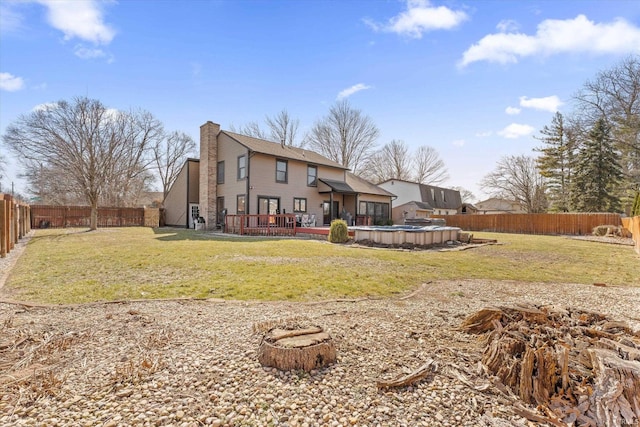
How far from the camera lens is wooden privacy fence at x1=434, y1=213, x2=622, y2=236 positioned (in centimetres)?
1997

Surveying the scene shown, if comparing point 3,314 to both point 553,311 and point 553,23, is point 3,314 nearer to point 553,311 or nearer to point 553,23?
point 553,311

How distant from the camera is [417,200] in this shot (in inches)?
1261

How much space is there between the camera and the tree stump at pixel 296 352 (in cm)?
256

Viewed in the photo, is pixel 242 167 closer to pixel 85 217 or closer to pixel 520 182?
pixel 85 217

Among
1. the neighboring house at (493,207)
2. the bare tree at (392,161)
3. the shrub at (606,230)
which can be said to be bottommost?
the shrub at (606,230)

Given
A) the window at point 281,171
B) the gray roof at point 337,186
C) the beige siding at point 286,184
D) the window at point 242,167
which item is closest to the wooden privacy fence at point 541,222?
the gray roof at point 337,186

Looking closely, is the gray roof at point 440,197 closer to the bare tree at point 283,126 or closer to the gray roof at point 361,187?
the gray roof at point 361,187

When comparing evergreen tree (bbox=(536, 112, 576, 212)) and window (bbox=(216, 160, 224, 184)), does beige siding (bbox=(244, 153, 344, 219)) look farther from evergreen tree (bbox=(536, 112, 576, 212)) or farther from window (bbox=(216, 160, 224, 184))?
evergreen tree (bbox=(536, 112, 576, 212))

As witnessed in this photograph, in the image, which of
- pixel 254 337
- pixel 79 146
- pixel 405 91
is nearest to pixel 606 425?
pixel 254 337

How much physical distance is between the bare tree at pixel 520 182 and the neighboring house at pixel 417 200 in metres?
5.28

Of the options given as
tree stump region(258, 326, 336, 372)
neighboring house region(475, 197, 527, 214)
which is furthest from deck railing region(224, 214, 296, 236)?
neighboring house region(475, 197, 527, 214)

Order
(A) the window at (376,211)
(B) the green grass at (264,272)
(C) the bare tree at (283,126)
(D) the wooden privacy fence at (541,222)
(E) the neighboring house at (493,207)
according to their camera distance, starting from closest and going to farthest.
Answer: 1. (B) the green grass at (264,272)
2. (D) the wooden privacy fence at (541,222)
3. (A) the window at (376,211)
4. (C) the bare tree at (283,126)
5. (E) the neighboring house at (493,207)

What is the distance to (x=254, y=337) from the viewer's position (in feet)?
10.5

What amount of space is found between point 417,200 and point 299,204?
53.0 feet
